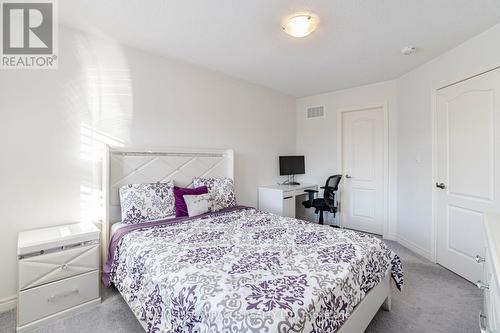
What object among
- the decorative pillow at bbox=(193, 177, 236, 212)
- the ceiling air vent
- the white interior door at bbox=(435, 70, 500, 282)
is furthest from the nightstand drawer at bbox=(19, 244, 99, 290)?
the ceiling air vent

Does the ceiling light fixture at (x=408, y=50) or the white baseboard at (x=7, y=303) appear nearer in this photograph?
the white baseboard at (x=7, y=303)

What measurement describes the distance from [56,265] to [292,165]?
3549 mm

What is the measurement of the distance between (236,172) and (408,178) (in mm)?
2495

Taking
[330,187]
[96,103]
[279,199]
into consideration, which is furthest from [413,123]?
[96,103]

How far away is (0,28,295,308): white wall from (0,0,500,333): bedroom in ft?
0.04

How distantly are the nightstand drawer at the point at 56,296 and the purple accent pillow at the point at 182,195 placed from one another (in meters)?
0.87

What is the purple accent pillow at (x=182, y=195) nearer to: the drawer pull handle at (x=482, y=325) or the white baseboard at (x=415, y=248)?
the drawer pull handle at (x=482, y=325)

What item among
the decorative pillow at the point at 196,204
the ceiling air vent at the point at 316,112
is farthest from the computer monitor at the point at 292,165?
the decorative pillow at the point at 196,204

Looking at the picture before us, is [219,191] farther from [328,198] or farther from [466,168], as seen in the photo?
[466,168]

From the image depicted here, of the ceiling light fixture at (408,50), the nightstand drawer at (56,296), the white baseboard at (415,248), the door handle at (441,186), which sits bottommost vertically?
the white baseboard at (415,248)

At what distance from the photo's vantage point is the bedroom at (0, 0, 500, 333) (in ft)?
5.87

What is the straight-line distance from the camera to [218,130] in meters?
3.39

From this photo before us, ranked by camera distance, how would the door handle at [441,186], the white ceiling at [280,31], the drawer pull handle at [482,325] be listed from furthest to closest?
the door handle at [441,186] → the white ceiling at [280,31] → the drawer pull handle at [482,325]

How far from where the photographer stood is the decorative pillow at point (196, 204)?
253 cm
